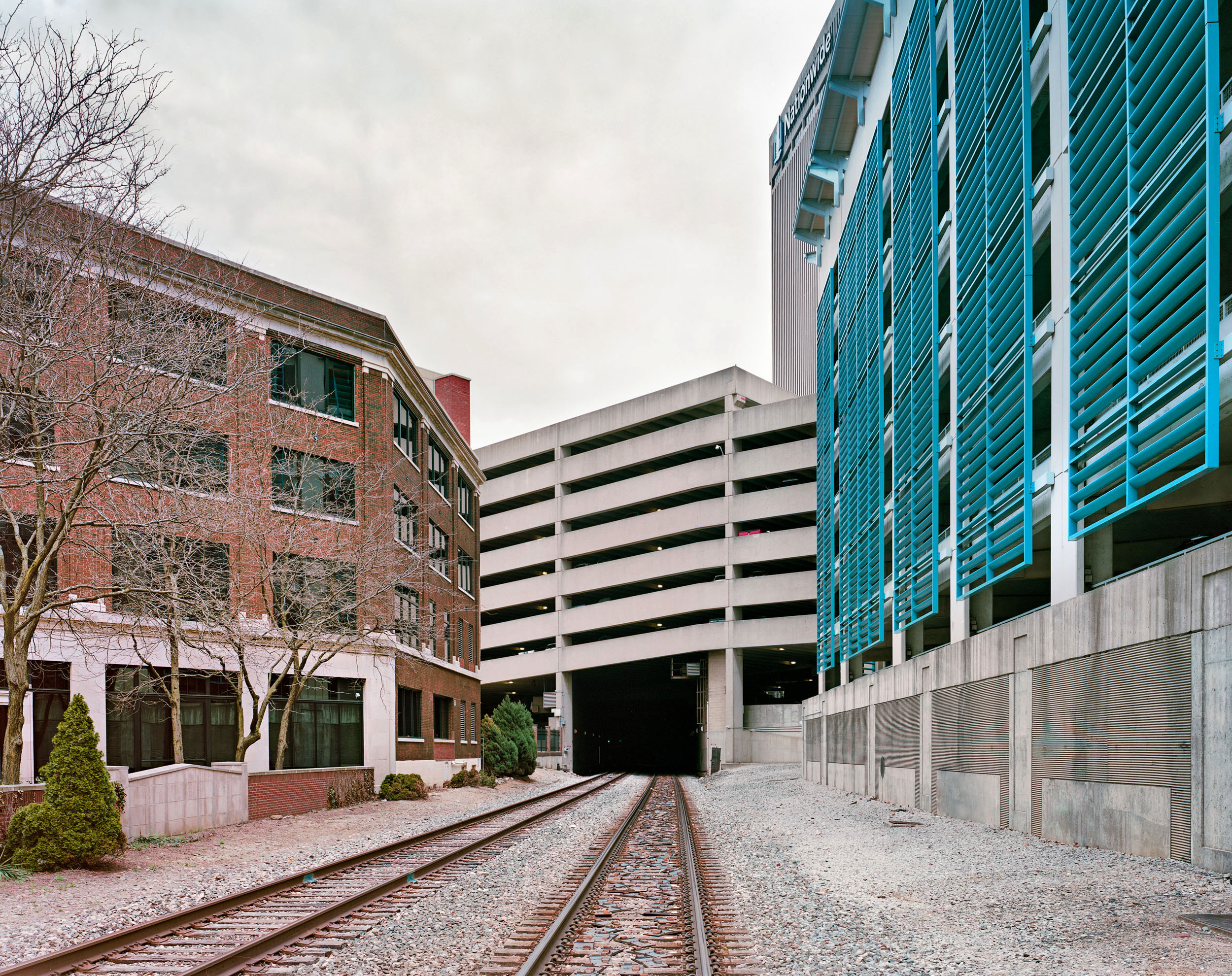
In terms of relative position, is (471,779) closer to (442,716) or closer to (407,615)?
(442,716)

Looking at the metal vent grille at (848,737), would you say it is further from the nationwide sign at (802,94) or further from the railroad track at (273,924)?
the nationwide sign at (802,94)

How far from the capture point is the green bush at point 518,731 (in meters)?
50.1

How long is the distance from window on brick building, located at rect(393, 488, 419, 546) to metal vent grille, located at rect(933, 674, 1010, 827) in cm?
1787

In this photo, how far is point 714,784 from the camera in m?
47.5

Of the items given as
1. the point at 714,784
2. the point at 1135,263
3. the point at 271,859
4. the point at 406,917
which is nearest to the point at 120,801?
the point at 271,859

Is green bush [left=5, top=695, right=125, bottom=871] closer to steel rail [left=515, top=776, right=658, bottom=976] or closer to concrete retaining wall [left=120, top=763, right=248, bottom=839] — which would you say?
concrete retaining wall [left=120, top=763, right=248, bottom=839]

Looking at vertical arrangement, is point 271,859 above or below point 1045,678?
below

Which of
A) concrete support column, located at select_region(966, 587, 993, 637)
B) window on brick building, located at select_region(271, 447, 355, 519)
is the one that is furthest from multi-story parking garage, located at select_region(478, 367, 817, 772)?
concrete support column, located at select_region(966, 587, 993, 637)

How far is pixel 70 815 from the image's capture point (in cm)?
1437

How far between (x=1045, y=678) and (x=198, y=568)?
2021 cm

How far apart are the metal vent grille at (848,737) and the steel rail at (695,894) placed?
408 inches

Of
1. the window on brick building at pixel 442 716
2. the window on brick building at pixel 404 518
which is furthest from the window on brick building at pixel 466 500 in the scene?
the window on brick building at pixel 404 518

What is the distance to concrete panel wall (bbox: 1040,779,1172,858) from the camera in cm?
1289

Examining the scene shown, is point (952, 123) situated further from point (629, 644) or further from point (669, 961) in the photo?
point (629, 644)
